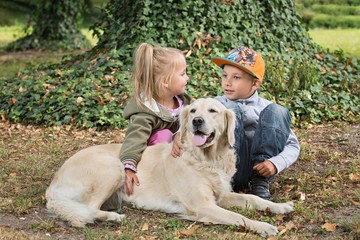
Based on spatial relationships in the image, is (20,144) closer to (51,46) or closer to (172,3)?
(172,3)

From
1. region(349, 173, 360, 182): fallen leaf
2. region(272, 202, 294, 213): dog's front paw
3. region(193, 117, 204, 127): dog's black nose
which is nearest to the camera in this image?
region(193, 117, 204, 127): dog's black nose

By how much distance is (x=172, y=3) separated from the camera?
840 cm

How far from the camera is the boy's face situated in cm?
470

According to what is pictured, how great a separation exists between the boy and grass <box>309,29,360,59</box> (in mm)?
10519

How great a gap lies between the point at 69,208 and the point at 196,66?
4.21 m

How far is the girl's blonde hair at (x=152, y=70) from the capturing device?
4.84 metres

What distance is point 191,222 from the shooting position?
4094 mm

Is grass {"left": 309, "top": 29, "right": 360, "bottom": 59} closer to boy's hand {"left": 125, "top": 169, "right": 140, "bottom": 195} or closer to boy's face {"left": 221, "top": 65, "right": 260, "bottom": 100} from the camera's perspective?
boy's face {"left": 221, "top": 65, "right": 260, "bottom": 100}

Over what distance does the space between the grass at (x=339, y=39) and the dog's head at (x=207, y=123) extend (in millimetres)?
11111

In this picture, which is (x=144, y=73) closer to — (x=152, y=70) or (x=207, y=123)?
(x=152, y=70)

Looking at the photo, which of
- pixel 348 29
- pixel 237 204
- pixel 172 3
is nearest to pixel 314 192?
pixel 237 204

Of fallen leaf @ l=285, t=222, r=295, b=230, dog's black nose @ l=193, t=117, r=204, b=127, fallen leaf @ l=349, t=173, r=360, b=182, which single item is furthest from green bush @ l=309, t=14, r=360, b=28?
Answer: fallen leaf @ l=285, t=222, r=295, b=230

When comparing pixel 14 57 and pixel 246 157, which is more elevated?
pixel 246 157

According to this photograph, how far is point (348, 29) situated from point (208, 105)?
17.9 meters
